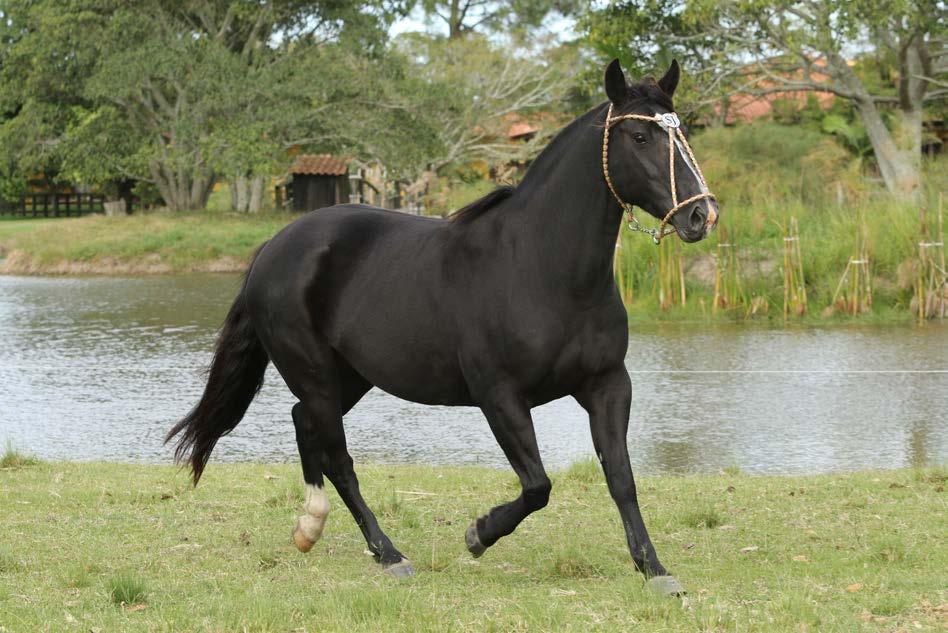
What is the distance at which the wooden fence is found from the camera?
49.5 meters

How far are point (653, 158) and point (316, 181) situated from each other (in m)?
42.6

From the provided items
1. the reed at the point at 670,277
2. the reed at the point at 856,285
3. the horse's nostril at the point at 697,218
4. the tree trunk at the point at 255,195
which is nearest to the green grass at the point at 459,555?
the horse's nostril at the point at 697,218

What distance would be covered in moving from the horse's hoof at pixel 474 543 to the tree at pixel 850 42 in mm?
17852

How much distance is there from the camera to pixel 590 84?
86.6ft

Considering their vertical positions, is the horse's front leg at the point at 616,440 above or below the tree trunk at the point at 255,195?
below

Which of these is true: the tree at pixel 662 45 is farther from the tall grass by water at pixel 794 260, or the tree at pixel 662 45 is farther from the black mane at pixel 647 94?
the black mane at pixel 647 94

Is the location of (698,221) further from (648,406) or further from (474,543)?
(648,406)

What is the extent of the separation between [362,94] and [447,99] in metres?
2.40

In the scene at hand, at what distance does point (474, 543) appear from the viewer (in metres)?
5.20

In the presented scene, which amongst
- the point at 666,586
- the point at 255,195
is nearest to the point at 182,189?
the point at 255,195

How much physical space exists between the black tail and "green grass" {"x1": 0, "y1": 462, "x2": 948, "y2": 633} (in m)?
0.40

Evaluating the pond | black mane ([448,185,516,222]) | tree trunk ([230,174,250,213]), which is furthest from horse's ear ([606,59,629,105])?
tree trunk ([230,174,250,213])

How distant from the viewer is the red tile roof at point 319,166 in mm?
45406

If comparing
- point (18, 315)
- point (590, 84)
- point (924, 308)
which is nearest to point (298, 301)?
point (924, 308)
